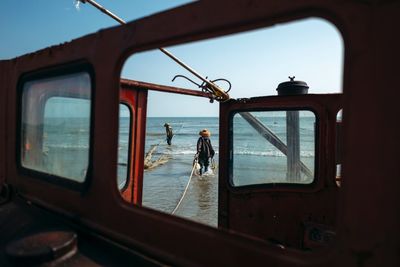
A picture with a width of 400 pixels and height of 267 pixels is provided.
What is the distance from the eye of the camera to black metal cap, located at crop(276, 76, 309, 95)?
3855 mm

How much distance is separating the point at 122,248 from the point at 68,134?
86 centimetres

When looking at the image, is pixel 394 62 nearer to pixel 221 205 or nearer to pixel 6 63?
pixel 6 63

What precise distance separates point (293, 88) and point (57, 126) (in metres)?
2.82

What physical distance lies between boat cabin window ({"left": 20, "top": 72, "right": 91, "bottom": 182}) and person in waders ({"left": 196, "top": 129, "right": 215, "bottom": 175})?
10711 mm

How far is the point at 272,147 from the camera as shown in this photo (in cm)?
430

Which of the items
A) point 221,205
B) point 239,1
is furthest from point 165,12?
point 221,205

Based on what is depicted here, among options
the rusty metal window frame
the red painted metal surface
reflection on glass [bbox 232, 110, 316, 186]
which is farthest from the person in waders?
the red painted metal surface

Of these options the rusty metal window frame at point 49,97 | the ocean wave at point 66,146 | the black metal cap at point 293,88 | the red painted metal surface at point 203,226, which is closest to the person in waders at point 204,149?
the black metal cap at point 293,88

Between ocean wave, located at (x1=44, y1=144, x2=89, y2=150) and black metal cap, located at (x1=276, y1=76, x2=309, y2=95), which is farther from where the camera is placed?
black metal cap, located at (x1=276, y1=76, x2=309, y2=95)

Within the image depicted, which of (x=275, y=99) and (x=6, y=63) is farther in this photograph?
(x=275, y=99)

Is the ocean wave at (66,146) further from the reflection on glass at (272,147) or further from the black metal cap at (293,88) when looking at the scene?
the black metal cap at (293,88)

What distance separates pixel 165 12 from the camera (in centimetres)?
145

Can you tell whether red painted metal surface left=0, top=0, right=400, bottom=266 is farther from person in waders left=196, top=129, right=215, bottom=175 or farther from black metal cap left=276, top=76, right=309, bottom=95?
person in waders left=196, top=129, right=215, bottom=175

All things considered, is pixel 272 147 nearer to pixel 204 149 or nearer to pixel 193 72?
pixel 193 72
